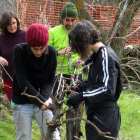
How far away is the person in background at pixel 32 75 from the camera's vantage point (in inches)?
115

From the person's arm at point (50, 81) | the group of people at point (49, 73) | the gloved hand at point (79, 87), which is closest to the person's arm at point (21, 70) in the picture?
the group of people at point (49, 73)

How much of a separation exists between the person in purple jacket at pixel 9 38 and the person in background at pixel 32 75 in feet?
2.49

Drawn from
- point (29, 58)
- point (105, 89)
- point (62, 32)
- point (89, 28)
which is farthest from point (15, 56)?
point (62, 32)

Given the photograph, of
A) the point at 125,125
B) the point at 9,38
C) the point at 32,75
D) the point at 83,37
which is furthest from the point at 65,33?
the point at 125,125

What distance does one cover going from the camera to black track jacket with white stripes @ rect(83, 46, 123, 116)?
248 centimetres

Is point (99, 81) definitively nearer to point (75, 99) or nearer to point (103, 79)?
point (103, 79)

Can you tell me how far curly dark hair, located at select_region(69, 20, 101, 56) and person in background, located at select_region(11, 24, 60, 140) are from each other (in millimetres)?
419

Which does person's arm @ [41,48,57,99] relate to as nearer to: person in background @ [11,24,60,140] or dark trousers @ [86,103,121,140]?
person in background @ [11,24,60,140]

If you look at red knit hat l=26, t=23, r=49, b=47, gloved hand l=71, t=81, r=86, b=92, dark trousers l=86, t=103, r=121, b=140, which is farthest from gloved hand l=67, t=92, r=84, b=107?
red knit hat l=26, t=23, r=49, b=47

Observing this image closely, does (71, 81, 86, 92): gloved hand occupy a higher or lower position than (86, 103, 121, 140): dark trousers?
higher

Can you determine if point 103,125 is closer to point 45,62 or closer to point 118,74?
point 118,74

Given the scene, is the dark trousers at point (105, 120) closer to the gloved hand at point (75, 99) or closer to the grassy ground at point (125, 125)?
the gloved hand at point (75, 99)

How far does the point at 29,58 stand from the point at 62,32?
128cm

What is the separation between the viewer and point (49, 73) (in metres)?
3.18
